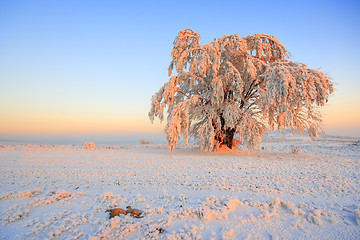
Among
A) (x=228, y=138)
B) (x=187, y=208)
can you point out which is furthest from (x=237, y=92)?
(x=187, y=208)

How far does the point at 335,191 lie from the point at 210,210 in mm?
2333

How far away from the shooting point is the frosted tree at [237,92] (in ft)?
25.1

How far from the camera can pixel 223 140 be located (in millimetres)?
10445

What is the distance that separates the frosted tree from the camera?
7.66 m

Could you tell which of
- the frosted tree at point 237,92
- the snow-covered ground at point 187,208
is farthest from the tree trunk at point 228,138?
the snow-covered ground at point 187,208

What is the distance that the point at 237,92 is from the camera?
9188mm

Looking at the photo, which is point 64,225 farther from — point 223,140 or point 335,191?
point 223,140

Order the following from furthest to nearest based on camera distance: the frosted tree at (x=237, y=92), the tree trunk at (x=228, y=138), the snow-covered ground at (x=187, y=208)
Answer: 1. the tree trunk at (x=228, y=138)
2. the frosted tree at (x=237, y=92)
3. the snow-covered ground at (x=187, y=208)

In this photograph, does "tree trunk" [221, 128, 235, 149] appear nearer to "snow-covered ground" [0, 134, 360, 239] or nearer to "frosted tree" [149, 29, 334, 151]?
"frosted tree" [149, 29, 334, 151]

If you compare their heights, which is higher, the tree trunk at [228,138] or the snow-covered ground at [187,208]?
the tree trunk at [228,138]

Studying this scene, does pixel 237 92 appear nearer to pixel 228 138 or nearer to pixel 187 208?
pixel 228 138

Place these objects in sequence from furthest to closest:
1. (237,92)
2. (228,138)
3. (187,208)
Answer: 1. (228,138)
2. (237,92)
3. (187,208)

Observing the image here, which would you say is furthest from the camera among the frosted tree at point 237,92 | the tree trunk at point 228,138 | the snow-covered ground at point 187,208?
the tree trunk at point 228,138

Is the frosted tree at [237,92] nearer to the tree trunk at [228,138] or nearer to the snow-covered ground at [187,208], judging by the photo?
the tree trunk at [228,138]
